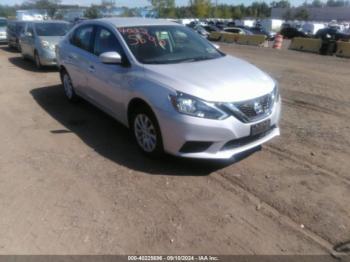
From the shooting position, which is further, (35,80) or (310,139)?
(35,80)

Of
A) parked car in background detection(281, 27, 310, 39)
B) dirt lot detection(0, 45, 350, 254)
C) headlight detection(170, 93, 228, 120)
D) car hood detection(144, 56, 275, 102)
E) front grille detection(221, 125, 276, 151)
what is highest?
car hood detection(144, 56, 275, 102)

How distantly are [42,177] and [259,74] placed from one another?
301 cm

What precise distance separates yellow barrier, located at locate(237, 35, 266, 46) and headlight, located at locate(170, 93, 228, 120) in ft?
77.2

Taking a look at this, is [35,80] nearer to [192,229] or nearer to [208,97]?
[208,97]

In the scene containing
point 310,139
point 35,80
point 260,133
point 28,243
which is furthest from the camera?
point 35,80

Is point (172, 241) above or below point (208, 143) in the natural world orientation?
below

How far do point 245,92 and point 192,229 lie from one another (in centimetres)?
170

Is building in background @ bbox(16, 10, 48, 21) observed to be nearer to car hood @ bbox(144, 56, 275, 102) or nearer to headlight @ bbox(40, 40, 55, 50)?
headlight @ bbox(40, 40, 55, 50)

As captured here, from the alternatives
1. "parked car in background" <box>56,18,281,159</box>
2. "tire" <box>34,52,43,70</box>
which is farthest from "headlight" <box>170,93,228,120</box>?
"tire" <box>34,52,43,70</box>

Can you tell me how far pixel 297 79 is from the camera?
33.6ft

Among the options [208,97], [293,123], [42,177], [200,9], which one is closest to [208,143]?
[208,97]

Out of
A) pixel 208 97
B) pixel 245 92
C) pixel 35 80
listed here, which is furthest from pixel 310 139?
pixel 35 80

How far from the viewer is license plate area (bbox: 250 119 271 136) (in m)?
4.23

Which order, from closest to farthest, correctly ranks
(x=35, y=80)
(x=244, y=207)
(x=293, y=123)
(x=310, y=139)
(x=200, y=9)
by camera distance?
(x=244, y=207) < (x=310, y=139) < (x=293, y=123) < (x=35, y=80) < (x=200, y=9)
